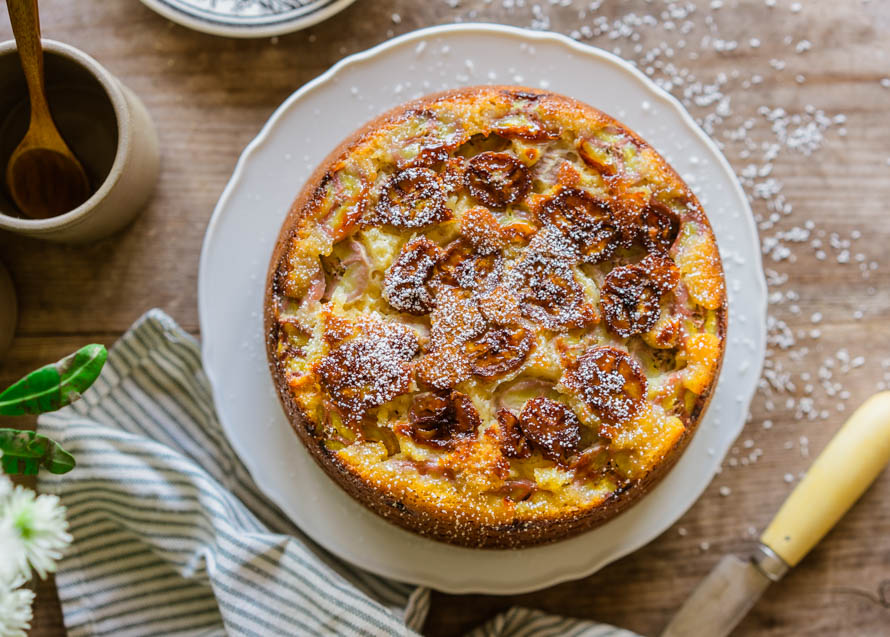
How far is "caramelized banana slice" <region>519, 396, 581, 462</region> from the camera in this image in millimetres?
1973

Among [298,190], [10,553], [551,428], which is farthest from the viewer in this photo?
[298,190]

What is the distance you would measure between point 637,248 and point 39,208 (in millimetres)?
1593

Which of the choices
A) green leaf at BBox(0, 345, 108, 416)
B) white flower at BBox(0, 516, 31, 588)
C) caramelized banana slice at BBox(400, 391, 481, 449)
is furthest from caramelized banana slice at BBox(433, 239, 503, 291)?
white flower at BBox(0, 516, 31, 588)

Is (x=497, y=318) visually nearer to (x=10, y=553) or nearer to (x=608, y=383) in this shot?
(x=608, y=383)

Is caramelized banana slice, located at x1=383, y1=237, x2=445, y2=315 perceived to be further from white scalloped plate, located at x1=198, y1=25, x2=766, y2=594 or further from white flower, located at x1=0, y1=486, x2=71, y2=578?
white flower, located at x1=0, y1=486, x2=71, y2=578

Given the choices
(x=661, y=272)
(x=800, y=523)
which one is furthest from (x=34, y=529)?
(x=800, y=523)

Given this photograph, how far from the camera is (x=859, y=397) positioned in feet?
8.61

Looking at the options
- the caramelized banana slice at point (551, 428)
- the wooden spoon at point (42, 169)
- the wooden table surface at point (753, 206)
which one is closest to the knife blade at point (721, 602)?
the wooden table surface at point (753, 206)

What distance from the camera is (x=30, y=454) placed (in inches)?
76.4

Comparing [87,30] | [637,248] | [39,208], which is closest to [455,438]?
[637,248]

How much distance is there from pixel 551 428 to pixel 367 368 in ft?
1.41

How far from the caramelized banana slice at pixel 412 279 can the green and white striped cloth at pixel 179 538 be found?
2.45 feet

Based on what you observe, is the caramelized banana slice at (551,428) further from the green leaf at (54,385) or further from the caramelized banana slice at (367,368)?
the green leaf at (54,385)

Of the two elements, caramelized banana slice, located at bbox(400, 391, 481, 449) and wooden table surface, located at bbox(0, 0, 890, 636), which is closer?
caramelized banana slice, located at bbox(400, 391, 481, 449)
